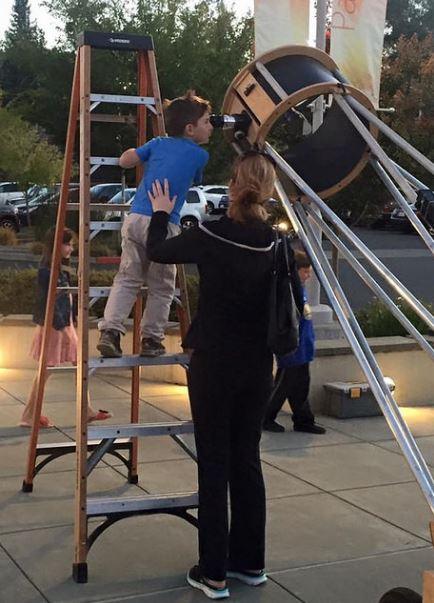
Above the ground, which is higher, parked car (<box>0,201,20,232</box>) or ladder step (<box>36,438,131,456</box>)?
parked car (<box>0,201,20,232</box>)

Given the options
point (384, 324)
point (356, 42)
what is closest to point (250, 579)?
point (384, 324)

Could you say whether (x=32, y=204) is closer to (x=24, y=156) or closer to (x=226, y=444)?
(x=24, y=156)

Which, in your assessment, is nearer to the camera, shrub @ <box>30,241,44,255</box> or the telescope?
the telescope

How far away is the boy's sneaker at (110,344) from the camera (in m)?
5.12

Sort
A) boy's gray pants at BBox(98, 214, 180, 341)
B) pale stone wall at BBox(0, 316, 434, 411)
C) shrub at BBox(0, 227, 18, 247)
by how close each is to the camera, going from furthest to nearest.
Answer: shrub at BBox(0, 227, 18, 247)
pale stone wall at BBox(0, 316, 434, 411)
boy's gray pants at BBox(98, 214, 180, 341)

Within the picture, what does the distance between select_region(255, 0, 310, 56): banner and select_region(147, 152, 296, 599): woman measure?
6047mm

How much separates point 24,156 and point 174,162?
2850 cm

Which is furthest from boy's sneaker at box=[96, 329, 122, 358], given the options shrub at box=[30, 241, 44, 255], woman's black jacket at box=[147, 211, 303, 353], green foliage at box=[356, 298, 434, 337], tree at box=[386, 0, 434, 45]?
tree at box=[386, 0, 434, 45]

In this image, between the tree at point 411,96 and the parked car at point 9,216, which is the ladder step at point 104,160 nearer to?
the tree at point 411,96

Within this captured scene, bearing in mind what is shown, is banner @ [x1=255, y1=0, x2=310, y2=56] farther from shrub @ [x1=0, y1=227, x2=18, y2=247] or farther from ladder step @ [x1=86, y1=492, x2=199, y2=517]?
shrub @ [x1=0, y1=227, x2=18, y2=247]

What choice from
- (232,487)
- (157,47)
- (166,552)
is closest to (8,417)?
(166,552)

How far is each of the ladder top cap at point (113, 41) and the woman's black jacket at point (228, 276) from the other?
4.71 feet

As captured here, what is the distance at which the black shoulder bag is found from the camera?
4.38 meters

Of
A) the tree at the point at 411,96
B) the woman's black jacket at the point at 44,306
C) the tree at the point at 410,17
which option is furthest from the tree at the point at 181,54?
the tree at the point at 410,17
